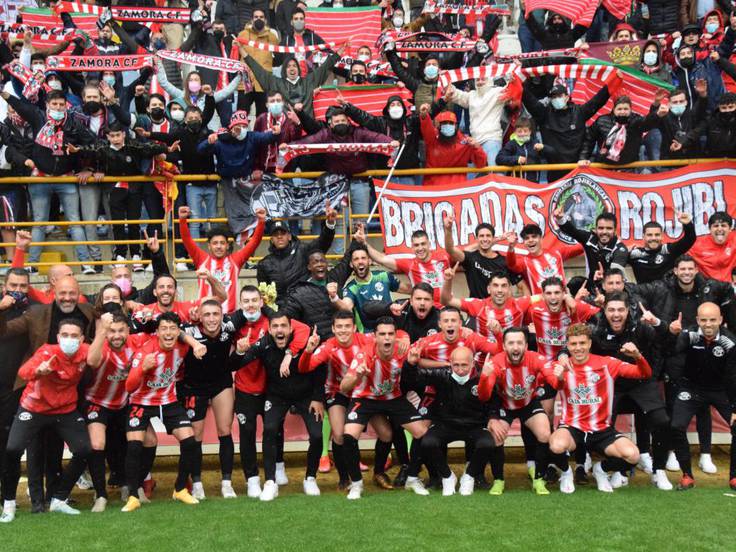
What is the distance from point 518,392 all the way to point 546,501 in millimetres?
1261

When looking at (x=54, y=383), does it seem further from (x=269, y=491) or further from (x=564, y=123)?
(x=564, y=123)

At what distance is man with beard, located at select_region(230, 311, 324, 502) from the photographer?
10273 mm

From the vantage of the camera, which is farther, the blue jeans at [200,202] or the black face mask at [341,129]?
the blue jeans at [200,202]

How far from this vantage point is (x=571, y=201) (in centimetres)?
1344

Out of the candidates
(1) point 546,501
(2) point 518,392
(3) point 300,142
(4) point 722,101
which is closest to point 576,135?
(4) point 722,101

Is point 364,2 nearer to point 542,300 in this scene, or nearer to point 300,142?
point 300,142

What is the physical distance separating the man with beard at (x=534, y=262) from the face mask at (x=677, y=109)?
353 cm

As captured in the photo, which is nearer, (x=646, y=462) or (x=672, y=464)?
(x=646, y=462)

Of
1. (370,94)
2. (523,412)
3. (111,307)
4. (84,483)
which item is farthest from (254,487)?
(370,94)

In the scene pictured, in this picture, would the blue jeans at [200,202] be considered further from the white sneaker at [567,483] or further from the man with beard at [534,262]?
the white sneaker at [567,483]

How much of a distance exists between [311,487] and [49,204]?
6092 millimetres

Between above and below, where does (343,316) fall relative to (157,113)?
below

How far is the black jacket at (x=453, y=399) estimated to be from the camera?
10102 millimetres

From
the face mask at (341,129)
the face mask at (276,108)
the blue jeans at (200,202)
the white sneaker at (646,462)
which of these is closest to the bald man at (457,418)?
the white sneaker at (646,462)
